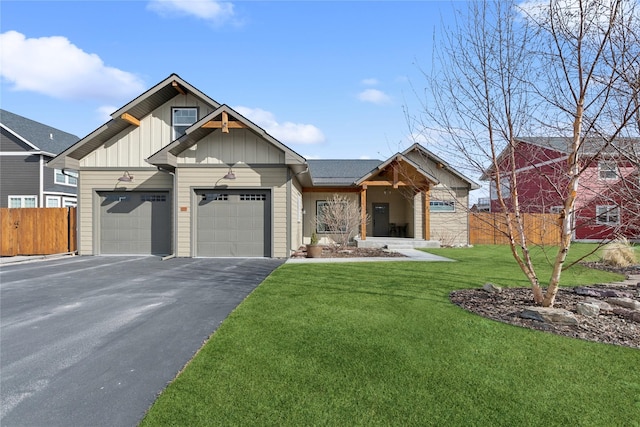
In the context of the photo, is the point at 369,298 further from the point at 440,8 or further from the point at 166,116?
the point at 166,116

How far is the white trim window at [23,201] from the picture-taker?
2067 cm

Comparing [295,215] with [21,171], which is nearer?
[295,215]

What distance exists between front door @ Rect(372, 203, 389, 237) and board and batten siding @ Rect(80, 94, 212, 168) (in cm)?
1105

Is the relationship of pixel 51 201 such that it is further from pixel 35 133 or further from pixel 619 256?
pixel 619 256

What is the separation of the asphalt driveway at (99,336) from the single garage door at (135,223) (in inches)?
158

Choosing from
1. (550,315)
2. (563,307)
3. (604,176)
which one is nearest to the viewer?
(550,315)

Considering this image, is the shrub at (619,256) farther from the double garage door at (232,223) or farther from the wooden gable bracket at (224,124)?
the wooden gable bracket at (224,124)

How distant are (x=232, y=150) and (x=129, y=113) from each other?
4278 millimetres

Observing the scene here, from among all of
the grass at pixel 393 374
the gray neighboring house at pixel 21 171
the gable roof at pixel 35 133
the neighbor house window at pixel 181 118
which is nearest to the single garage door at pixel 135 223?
the neighbor house window at pixel 181 118

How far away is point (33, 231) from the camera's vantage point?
12.7 meters

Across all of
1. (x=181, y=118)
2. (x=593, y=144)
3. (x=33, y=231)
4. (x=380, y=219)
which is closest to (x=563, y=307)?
(x=593, y=144)

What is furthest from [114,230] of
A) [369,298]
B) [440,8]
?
[440,8]

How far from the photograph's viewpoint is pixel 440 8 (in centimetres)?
542

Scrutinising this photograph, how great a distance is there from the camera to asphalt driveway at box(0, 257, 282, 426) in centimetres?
269
